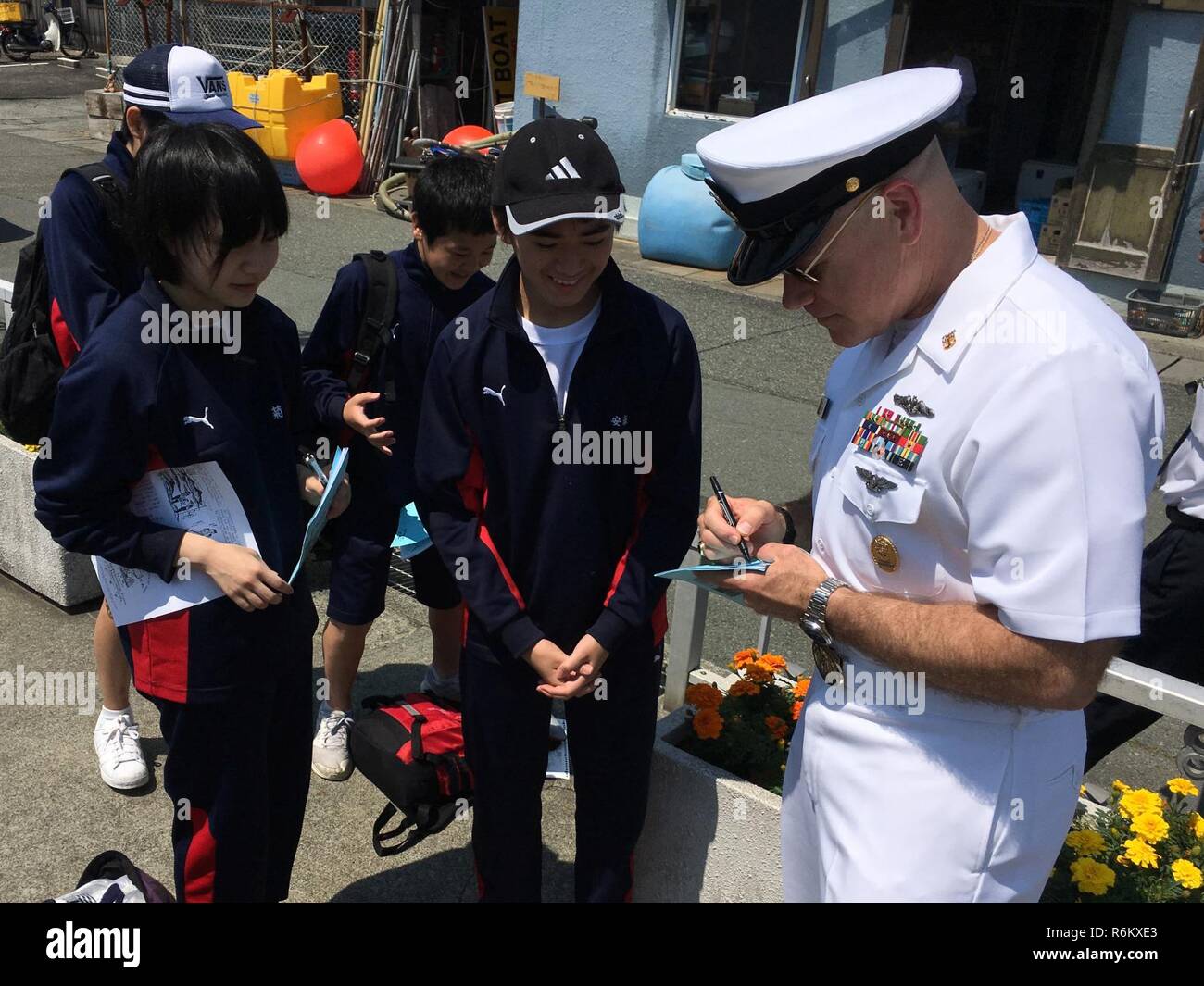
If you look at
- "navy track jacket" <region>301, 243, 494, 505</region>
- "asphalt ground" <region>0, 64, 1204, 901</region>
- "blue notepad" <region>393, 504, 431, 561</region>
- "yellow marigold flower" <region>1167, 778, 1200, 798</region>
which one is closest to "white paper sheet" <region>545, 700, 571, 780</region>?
"asphalt ground" <region>0, 64, 1204, 901</region>

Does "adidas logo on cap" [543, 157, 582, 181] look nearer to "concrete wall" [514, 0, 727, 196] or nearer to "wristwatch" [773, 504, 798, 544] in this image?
"wristwatch" [773, 504, 798, 544]

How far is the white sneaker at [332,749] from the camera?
130 inches

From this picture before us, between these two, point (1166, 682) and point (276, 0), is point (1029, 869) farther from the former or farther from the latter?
point (276, 0)

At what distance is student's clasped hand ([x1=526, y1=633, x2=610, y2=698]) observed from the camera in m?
2.19

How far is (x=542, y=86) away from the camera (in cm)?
1155

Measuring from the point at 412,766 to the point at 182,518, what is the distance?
1.07 m

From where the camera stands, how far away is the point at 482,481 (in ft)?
7.48

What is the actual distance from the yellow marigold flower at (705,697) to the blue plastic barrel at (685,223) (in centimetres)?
755

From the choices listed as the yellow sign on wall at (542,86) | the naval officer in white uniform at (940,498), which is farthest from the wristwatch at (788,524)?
the yellow sign on wall at (542,86)

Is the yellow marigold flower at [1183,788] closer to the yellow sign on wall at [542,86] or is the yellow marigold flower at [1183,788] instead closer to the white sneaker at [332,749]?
the white sneaker at [332,749]

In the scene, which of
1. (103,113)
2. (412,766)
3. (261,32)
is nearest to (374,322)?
(412,766)

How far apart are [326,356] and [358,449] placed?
0.93 ft

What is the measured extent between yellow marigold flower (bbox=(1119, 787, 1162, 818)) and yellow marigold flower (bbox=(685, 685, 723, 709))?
0.92m
